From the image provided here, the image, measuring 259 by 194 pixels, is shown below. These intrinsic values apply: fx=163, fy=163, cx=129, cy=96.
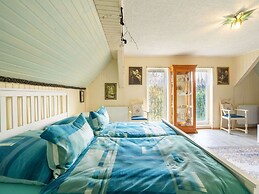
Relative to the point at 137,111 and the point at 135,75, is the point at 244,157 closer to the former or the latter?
the point at 137,111

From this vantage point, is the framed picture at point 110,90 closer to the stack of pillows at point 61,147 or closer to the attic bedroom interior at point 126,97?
the attic bedroom interior at point 126,97

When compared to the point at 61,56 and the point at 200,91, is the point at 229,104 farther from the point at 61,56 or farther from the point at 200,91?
the point at 61,56

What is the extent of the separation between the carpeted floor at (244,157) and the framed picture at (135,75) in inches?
104

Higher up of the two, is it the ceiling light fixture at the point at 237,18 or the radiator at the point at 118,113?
the ceiling light fixture at the point at 237,18

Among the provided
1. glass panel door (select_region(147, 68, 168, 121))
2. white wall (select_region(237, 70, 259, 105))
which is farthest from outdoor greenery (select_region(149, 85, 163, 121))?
white wall (select_region(237, 70, 259, 105))

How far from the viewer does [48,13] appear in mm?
1237

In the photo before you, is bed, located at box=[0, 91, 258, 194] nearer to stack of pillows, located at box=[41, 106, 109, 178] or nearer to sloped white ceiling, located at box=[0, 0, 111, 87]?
stack of pillows, located at box=[41, 106, 109, 178]

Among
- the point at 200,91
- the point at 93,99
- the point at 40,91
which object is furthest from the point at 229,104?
the point at 40,91

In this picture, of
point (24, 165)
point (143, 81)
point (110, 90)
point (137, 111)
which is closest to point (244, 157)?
point (137, 111)

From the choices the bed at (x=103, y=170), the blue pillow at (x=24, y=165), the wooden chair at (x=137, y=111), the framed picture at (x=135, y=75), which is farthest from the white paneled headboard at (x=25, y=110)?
the framed picture at (x=135, y=75)

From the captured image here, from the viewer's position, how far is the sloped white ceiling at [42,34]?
107 cm

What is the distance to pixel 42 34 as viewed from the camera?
1370mm

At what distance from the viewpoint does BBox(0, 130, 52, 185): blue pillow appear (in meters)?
1.04

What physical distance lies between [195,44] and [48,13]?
10.9 feet
